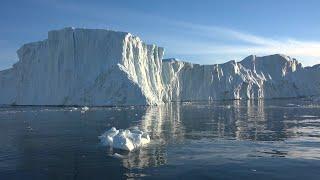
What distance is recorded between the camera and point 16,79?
3821 inches

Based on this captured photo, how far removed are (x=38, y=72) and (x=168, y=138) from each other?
65961 millimetres

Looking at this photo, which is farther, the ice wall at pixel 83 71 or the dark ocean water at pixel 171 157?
the ice wall at pixel 83 71

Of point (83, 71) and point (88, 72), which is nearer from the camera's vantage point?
point (88, 72)

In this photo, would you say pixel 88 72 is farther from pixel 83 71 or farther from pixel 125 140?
pixel 125 140

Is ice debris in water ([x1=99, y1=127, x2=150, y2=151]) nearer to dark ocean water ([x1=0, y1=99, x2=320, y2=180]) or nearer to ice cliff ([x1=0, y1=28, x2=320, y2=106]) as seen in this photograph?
dark ocean water ([x1=0, y1=99, x2=320, y2=180])

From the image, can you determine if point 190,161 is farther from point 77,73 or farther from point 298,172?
point 77,73

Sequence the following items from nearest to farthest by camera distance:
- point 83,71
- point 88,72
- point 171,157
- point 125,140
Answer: point 171,157, point 125,140, point 88,72, point 83,71

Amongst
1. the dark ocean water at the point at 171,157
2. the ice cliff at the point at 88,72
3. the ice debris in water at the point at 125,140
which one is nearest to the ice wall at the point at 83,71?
the ice cliff at the point at 88,72

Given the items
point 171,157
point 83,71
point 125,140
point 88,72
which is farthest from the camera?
point 83,71

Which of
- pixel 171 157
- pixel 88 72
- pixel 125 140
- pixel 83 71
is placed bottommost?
pixel 171 157

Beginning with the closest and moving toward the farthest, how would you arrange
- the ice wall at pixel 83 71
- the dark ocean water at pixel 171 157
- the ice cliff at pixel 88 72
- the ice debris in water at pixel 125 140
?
the dark ocean water at pixel 171 157
the ice debris in water at pixel 125 140
the ice wall at pixel 83 71
the ice cliff at pixel 88 72

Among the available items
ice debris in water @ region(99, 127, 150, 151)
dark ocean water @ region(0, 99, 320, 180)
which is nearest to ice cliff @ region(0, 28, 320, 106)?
dark ocean water @ region(0, 99, 320, 180)

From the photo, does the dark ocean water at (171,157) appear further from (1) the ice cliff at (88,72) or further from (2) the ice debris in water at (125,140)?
(1) the ice cliff at (88,72)

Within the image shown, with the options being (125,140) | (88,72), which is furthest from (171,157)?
(88,72)
